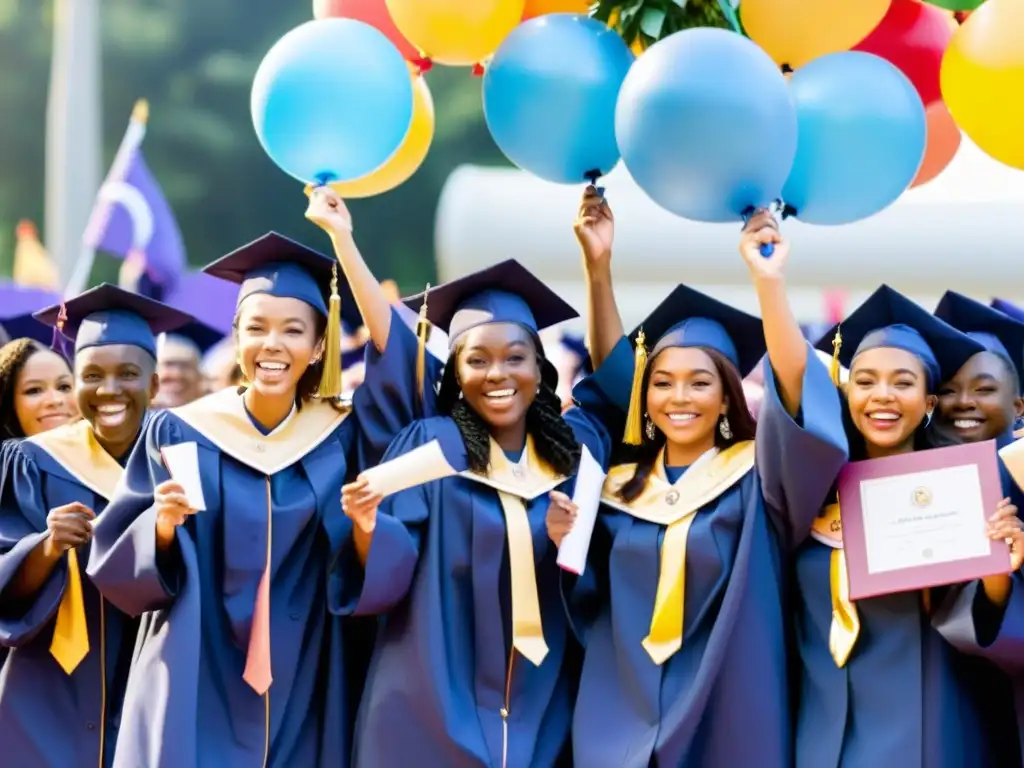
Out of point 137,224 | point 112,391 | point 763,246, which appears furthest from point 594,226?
point 137,224

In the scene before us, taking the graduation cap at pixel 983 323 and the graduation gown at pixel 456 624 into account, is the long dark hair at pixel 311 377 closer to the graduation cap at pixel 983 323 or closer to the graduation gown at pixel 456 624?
the graduation gown at pixel 456 624

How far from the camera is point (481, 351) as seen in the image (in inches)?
162

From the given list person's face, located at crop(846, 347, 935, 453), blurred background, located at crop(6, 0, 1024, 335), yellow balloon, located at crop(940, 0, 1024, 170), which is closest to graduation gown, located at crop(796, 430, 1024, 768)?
person's face, located at crop(846, 347, 935, 453)

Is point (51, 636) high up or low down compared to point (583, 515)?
down

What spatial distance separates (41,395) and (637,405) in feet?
6.22

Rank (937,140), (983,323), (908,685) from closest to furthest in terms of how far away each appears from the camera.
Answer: (908,685) → (983,323) → (937,140)

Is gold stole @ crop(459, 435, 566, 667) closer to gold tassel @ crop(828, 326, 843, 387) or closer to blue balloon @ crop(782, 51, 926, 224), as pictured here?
gold tassel @ crop(828, 326, 843, 387)

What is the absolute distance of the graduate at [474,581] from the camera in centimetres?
386

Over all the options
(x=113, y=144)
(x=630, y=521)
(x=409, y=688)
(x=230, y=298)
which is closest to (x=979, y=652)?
(x=630, y=521)

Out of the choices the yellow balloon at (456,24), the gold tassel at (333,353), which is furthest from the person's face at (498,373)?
the yellow balloon at (456,24)

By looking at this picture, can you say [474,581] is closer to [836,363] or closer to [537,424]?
[537,424]

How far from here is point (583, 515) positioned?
3891 mm

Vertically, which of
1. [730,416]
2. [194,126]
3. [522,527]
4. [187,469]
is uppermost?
[194,126]

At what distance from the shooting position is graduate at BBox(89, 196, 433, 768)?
151 inches
